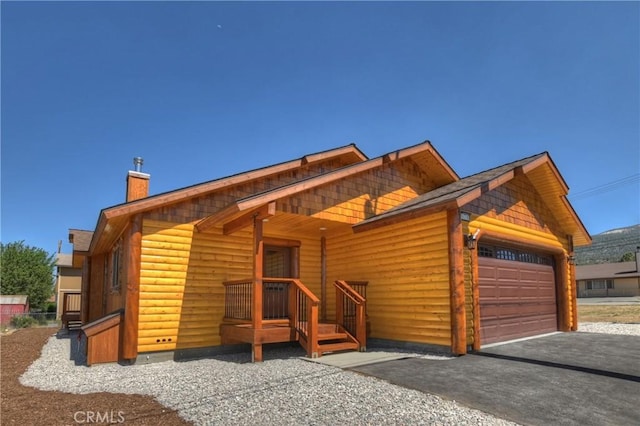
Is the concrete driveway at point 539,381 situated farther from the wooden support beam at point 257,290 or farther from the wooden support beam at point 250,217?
the wooden support beam at point 250,217

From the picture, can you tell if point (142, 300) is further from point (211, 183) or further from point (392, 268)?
point (392, 268)

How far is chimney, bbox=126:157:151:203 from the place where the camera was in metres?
12.1

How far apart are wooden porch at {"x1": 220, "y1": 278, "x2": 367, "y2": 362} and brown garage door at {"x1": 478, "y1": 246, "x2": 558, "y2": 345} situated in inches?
118

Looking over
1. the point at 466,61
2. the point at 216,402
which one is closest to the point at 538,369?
the point at 216,402

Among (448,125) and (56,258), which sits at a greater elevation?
(448,125)

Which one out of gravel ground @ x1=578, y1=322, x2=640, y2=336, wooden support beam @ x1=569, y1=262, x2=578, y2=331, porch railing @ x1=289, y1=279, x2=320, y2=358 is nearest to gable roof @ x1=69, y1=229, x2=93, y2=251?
porch railing @ x1=289, y1=279, x2=320, y2=358

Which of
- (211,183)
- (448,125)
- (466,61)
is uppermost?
(466,61)

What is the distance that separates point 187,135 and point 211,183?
10.3m

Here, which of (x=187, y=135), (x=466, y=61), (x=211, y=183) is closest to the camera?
(x=211, y=183)

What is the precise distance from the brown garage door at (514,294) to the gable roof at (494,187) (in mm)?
1653

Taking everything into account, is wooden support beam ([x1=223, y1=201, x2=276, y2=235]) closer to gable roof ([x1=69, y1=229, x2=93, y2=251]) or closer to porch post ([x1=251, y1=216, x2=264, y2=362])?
porch post ([x1=251, y1=216, x2=264, y2=362])

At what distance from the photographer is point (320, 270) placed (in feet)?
39.8

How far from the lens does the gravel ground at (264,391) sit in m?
4.77

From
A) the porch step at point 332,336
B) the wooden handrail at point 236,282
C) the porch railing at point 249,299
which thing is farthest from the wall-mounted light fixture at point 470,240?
the wooden handrail at point 236,282
